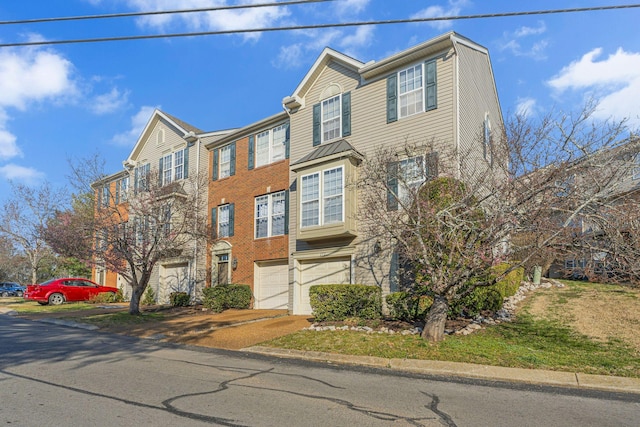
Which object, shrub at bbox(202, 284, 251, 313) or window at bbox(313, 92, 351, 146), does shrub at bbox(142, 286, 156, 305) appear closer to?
shrub at bbox(202, 284, 251, 313)

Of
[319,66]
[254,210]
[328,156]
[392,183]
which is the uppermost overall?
[319,66]

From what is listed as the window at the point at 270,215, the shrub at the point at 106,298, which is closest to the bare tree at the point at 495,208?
the window at the point at 270,215

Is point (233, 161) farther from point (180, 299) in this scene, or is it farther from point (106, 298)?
point (106, 298)

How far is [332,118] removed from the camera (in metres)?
17.9

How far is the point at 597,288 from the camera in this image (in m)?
16.7

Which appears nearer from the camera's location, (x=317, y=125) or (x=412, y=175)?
(x=412, y=175)

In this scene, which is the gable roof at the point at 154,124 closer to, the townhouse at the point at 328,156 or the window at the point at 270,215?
the townhouse at the point at 328,156

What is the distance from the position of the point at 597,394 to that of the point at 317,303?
27.7 ft

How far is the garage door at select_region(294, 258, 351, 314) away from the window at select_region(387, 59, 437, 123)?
5.42 metres

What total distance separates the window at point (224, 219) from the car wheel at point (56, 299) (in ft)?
33.3

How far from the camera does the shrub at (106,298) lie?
83.8 ft

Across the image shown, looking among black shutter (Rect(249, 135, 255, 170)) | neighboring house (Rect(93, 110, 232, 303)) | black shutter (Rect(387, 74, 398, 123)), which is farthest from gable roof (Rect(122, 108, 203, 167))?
black shutter (Rect(387, 74, 398, 123))

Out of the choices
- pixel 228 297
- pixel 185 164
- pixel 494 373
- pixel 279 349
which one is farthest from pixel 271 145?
pixel 494 373

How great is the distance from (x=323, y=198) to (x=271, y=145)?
5345 mm
